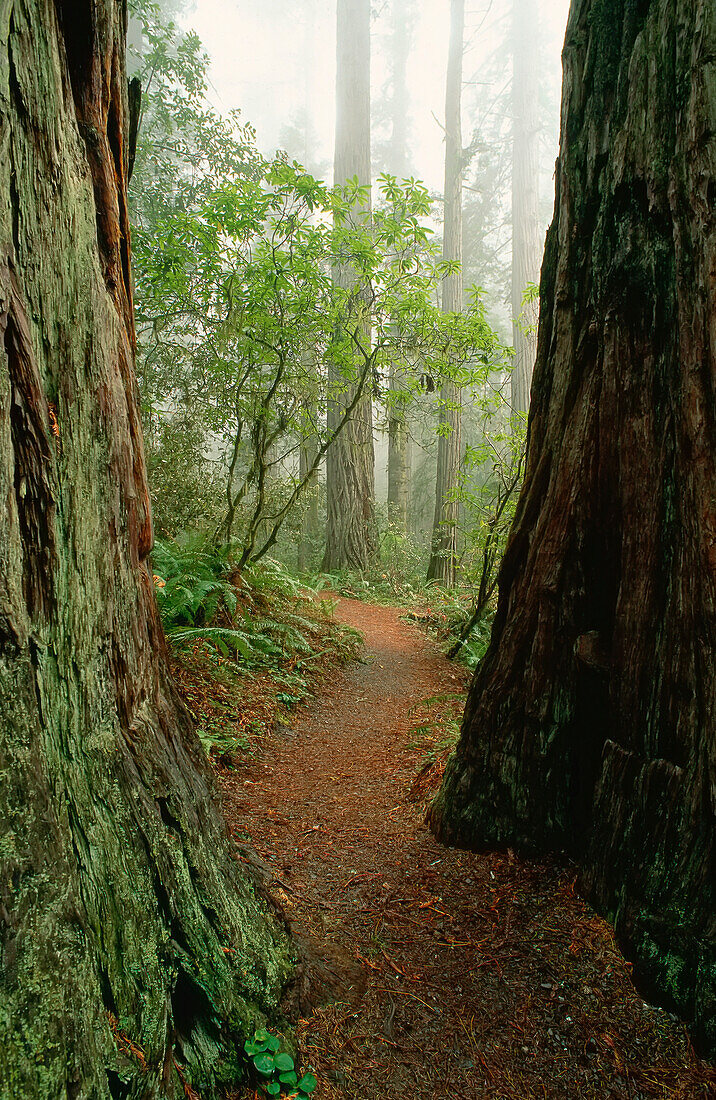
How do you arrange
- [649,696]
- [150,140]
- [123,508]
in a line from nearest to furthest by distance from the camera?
[123,508], [649,696], [150,140]

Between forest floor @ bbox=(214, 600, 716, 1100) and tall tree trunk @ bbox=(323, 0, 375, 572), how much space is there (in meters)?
8.32

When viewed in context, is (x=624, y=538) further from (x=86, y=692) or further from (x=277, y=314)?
(x=277, y=314)

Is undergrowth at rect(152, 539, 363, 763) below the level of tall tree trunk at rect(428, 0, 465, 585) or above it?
below

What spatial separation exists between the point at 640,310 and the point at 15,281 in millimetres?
1946

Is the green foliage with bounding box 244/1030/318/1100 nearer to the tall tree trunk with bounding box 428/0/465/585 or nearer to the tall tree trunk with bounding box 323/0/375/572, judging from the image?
the tall tree trunk with bounding box 428/0/465/585

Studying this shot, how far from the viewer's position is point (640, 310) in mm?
1980

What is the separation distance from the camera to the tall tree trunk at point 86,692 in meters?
1.03

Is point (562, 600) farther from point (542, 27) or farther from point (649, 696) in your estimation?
point (542, 27)

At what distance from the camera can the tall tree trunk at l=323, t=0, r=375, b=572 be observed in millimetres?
11562

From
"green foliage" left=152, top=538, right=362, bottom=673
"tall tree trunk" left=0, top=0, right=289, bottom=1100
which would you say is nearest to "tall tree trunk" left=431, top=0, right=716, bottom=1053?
"tall tree trunk" left=0, top=0, right=289, bottom=1100

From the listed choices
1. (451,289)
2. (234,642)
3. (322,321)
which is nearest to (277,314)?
(322,321)

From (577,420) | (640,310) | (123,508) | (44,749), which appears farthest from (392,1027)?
(640,310)

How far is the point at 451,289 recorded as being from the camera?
13.8 meters

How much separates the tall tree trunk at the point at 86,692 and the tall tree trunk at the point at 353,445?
32.1 ft
